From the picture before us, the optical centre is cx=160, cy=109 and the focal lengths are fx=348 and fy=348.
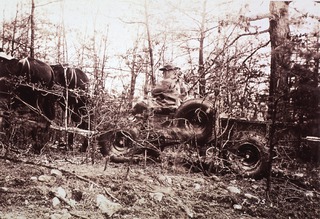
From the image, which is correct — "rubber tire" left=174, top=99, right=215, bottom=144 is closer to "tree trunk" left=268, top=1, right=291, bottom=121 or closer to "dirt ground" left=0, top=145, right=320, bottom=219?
"dirt ground" left=0, top=145, right=320, bottom=219

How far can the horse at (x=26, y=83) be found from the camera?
6.45m

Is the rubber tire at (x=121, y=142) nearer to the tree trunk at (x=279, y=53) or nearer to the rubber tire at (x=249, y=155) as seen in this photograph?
the rubber tire at (x=249, y=155)

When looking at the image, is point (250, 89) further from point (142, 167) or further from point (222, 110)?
point (142, 167)

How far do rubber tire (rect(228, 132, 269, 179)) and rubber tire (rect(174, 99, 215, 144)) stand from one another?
0.52 m

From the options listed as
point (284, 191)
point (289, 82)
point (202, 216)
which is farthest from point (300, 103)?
point (202, 216)

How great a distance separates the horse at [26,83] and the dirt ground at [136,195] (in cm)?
170

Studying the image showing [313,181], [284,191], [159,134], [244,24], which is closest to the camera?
[284,191]

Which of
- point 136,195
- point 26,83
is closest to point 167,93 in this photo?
point 26,83

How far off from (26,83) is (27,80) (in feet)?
2.48

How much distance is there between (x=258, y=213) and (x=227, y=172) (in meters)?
1.70

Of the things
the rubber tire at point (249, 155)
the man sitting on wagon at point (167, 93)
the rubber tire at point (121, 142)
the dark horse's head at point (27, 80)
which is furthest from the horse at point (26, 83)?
the rubber tire at point (249, 155)

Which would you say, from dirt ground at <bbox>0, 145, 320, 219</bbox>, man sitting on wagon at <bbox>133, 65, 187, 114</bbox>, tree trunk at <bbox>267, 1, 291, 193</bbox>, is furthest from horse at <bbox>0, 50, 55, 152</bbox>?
tree trunk at <bbox>267, 1, 291, 193</bbox>

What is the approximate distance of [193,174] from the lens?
18.2ft

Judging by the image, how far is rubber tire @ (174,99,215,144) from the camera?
5.92m
